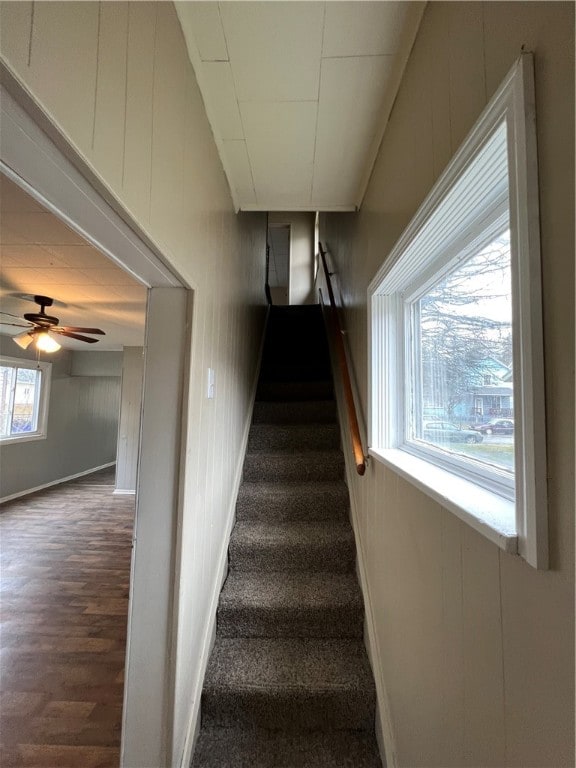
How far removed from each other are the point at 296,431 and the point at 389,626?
1451mm

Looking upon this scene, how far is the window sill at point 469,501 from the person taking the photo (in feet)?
1.85

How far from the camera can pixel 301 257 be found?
223 inches

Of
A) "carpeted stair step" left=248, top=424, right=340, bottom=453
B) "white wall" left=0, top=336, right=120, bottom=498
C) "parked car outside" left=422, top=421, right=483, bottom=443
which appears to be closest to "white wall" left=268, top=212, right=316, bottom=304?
"carpeted stair step" left=248, top=424, right=340, bottom=453

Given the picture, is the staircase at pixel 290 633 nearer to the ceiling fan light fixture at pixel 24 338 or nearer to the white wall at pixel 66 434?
the ceiling fan light fixture at pixel 24 338

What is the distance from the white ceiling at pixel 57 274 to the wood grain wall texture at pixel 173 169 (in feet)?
3.12

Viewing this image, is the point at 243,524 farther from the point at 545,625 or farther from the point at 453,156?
the point at 453,156

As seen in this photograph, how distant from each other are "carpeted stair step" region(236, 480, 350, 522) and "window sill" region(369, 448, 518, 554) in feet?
3.46

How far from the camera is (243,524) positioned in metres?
2.03

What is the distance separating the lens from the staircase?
4.47 feet

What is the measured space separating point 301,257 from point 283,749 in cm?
573

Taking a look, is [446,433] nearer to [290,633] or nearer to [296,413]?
[290,633]

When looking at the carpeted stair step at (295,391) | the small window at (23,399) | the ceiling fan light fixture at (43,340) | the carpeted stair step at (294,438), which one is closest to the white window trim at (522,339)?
the carpeted stair step at (294,438)

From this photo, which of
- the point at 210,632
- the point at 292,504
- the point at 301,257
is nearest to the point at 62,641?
the point at 210,632

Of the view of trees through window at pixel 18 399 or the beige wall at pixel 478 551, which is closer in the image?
the beige wall at pixel 478 551
